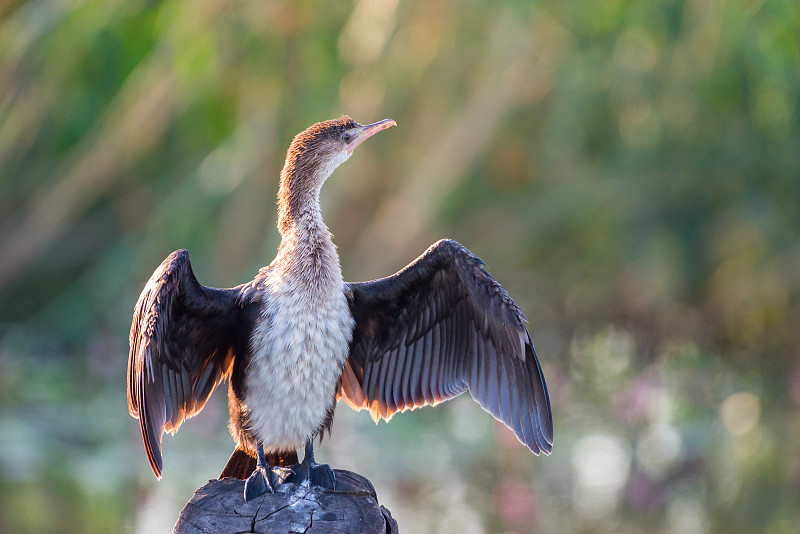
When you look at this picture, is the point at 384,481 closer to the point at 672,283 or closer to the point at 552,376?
the point at 552,376

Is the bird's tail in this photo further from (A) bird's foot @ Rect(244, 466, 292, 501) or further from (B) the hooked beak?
(B) the hooked beak

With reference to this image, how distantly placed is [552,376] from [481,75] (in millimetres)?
3174

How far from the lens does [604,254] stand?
11445 millimetres

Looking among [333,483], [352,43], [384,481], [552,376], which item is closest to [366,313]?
[333,483]

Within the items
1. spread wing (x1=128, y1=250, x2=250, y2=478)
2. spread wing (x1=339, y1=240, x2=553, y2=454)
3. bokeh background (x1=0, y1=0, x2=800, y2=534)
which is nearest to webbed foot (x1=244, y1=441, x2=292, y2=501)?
spread wing (x1=128, y1=250, x2=250, y2=478)

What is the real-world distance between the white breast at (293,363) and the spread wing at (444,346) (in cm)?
23

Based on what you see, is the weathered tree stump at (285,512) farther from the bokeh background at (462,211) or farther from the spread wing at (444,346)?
the bokeh background at (462,211)

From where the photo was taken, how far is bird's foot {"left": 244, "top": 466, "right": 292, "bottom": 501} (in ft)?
11.0

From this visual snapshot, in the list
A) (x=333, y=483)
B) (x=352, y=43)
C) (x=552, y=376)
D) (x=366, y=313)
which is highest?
(x=352, y=43)

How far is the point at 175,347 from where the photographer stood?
3738 millimetres

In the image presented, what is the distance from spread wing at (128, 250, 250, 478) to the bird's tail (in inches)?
A: 9.4

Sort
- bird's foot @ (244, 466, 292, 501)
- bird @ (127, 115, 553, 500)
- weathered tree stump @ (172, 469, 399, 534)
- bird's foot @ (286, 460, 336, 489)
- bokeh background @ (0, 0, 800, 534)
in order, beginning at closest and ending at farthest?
weathered tree stump @ (172, 469, 399, 534), bird's foot @ (244, 466, 292, 501), bird's foot @ (286, 460, 336, 489), bird @ (127, 115, 553, 500), bokeh background @ (0, 0, 800, 534)

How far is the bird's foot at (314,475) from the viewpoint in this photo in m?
3.50

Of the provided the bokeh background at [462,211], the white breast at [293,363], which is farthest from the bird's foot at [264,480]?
the bokeh background at [462,211]
